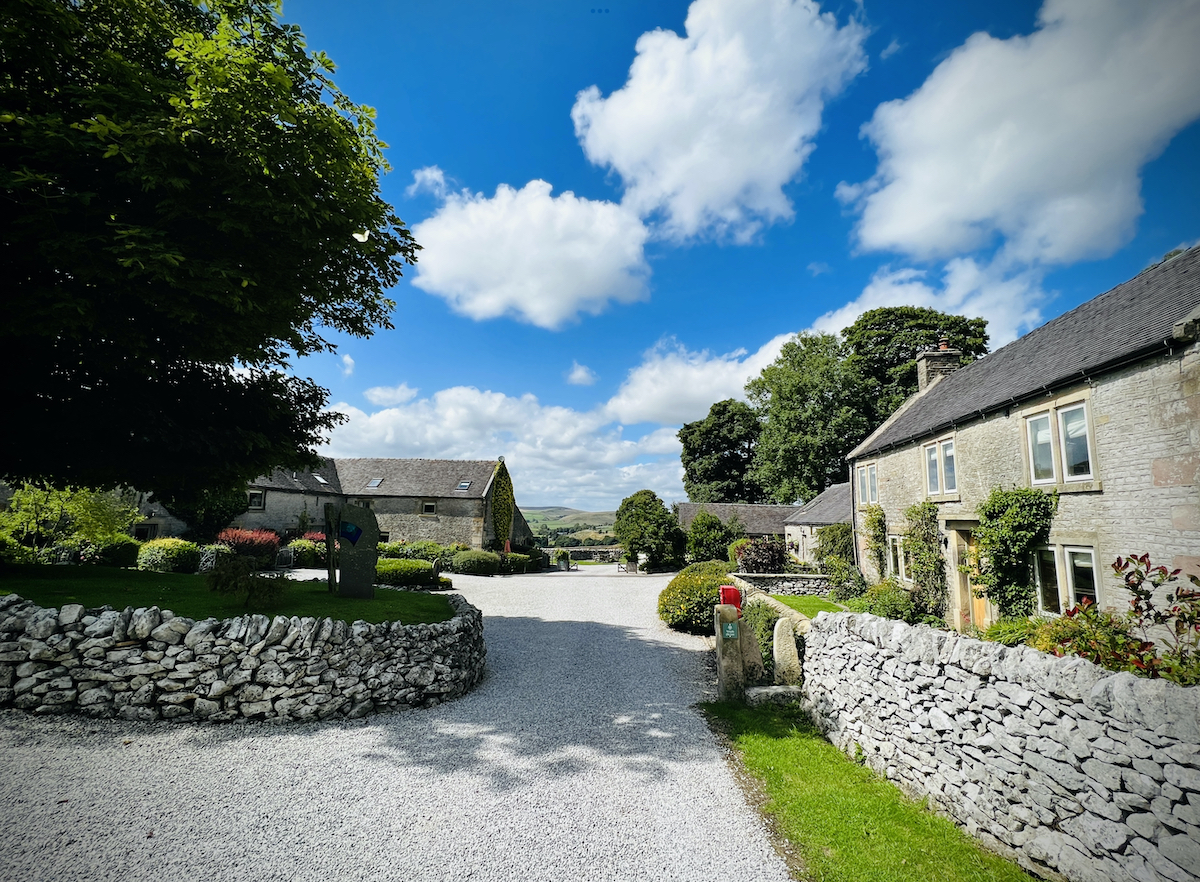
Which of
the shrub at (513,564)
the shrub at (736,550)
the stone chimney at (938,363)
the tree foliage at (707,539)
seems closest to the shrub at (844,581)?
the shrub at (736,550)

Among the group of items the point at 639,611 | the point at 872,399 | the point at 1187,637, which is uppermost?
the point at 872,399

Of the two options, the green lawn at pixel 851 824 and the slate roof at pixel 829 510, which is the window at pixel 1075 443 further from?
the slate roof at pixel 829 510

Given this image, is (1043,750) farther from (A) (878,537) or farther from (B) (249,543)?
(B) (249,543)

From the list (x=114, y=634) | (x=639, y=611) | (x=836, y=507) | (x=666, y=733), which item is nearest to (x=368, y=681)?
(x=114, y=634)

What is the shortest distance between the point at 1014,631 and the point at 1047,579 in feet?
7.20

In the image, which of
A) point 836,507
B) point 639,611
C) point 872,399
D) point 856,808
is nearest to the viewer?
point 856,808

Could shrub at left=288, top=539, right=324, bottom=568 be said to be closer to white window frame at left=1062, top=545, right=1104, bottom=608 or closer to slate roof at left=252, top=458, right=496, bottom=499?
slate roof at left=252, top=458, right=496, bottom=499

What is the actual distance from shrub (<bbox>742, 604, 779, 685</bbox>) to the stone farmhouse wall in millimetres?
5377

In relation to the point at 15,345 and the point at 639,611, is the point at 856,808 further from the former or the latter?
the point at 15,345

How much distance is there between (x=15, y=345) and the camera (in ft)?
28.5

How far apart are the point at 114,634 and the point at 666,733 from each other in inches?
337

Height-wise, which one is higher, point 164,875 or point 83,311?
point 83,311

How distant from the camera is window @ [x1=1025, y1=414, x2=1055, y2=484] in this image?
35.1 ft

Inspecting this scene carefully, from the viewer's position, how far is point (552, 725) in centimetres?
808
